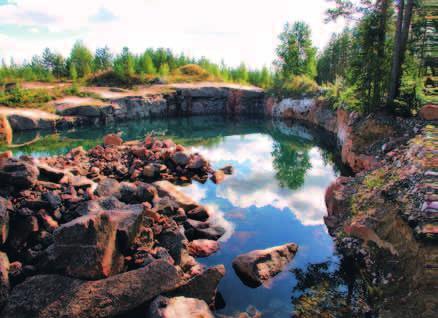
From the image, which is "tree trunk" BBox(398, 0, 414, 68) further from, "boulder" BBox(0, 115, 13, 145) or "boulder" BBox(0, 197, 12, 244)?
"boulder" BBox(0, 115, 13, 145)

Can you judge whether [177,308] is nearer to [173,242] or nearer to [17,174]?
[173,242]

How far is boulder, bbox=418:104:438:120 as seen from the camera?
13195 mm

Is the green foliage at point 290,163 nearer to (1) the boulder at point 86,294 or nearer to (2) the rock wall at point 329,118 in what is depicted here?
(2) the rock wall at point 329,118

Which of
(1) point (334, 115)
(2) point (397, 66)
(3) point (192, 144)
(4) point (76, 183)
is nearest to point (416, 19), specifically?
(2) point (397, 66)

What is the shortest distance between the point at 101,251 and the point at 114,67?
5649 cm

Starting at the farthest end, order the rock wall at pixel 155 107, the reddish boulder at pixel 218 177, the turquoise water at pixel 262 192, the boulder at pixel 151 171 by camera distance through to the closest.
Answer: the rock wall at pixel 155 107
the reddish boulder at pixel 218 177
the boulder at pixel 151 171
the turquoise water at pixel 262 192

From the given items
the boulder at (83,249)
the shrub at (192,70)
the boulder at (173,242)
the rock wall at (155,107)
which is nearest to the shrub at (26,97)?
the rock wall at (155,107)

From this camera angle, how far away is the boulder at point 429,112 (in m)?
13.2

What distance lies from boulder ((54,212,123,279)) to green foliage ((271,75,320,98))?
125 ft

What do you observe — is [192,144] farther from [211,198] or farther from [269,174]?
[211,198]

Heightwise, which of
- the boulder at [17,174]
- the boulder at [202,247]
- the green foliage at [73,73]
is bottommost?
the boulder at [202,247]

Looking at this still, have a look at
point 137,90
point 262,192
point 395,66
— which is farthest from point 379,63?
point 137,90

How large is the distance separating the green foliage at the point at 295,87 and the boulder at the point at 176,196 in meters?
32.0

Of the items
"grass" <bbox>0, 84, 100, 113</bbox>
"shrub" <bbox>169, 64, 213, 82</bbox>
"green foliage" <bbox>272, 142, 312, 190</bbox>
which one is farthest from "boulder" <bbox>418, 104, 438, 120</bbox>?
"shrub" <bbox>169, 64, 213, 82</bbox>
